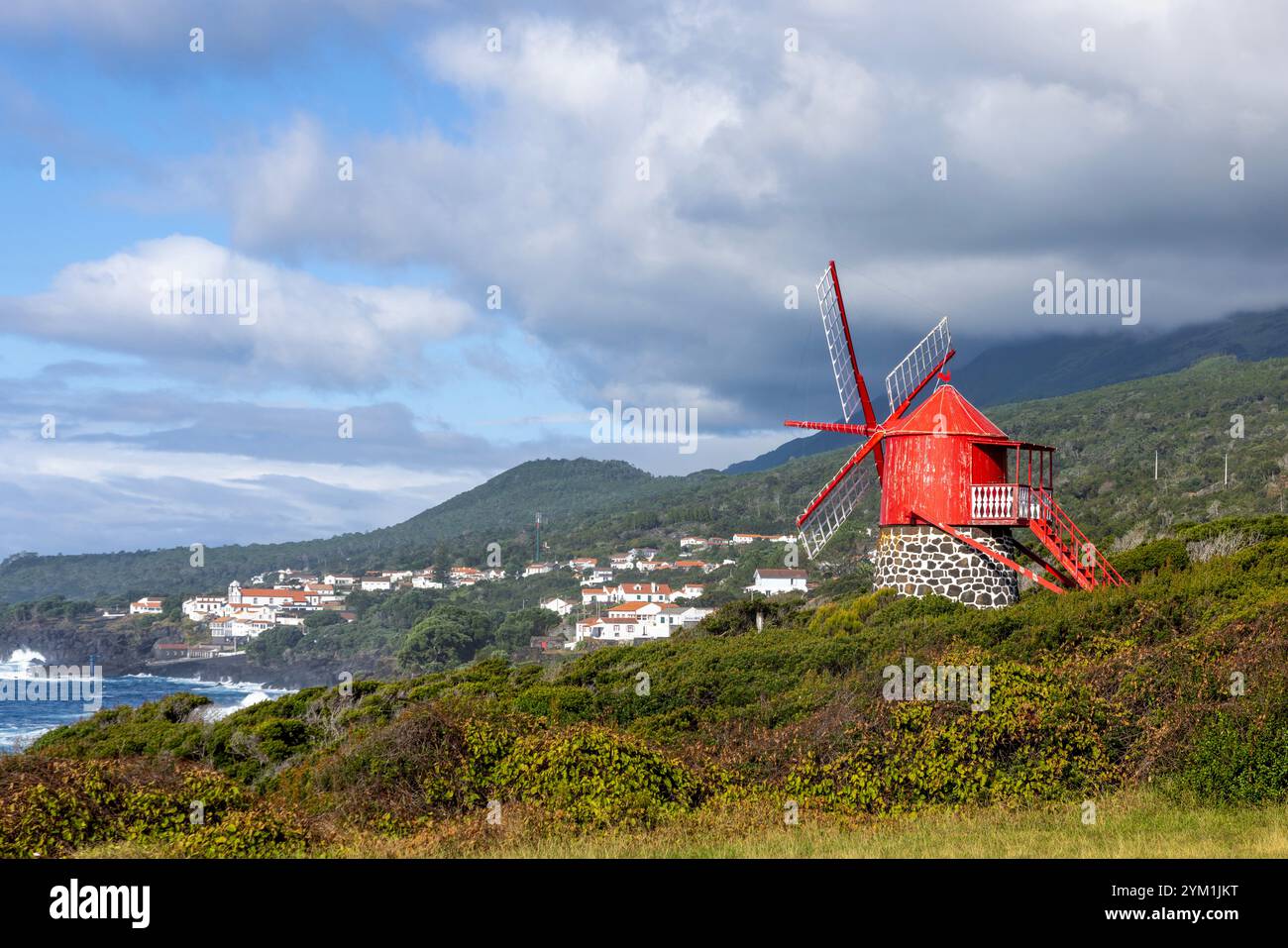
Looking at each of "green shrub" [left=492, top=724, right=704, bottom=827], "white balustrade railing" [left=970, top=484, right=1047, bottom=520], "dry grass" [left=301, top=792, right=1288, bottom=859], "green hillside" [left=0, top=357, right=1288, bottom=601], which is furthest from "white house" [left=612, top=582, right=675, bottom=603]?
"dry grass" [left=301, top=792, right=1288, bottom=859]

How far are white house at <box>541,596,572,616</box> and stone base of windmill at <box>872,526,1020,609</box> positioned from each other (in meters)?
88.7

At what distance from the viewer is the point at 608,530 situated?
173 meters

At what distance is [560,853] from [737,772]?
170 inches

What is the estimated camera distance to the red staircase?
26.4 meters

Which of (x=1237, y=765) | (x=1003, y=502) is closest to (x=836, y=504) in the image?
(x=1003, y=502)

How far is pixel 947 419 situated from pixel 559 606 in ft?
313

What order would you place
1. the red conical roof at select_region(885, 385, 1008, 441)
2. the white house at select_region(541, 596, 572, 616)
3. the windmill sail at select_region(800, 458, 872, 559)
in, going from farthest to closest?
the white house at select_region(541, 596, 572, 616), the windmill sail at select_region(800, 458, 872, 559), the red conical roof at select_region(885, 385, 1008, 441)

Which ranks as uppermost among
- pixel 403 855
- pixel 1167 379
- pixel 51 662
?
pixel 1167 379

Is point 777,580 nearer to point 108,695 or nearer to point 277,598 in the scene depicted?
point 108,695

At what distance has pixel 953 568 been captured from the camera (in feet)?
90.7

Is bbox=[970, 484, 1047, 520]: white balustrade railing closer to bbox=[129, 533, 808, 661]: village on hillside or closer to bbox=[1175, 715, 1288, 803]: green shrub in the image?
bbox=[1175, 715, 1288, 803]: green shrub
